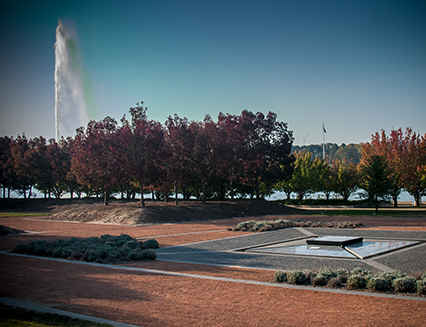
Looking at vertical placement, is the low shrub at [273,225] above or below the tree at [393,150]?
below

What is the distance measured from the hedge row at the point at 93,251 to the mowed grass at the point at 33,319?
5.33 m

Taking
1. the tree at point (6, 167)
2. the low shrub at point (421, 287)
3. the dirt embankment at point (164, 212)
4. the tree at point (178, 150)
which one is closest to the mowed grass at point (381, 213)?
the dirt embankment at point (164, 212)

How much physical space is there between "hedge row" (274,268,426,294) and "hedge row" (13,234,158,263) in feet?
18.4

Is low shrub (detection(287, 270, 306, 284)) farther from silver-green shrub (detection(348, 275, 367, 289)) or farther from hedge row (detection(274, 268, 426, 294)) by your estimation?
silver-green shrub (detection(348, 275, 367, 289))

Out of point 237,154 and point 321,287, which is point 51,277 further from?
point 237,154

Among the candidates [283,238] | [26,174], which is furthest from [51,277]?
A: [26,174]

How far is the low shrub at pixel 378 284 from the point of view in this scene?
24.6 ft

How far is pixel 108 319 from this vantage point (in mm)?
5879

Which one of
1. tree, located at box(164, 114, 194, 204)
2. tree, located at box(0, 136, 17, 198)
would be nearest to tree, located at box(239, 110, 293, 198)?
tree, located at box(164, 114, 194, 204)

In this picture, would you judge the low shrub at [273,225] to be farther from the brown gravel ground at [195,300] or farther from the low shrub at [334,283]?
the low shrub at [334,283]

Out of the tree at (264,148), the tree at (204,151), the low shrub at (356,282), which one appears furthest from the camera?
the tree at (264,148)

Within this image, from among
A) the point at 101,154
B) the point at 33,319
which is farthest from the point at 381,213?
the point at 33,319

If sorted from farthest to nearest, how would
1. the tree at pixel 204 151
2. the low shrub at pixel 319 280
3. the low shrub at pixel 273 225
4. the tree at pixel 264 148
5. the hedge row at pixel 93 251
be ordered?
the tree at pixel 264 148
the tree at pixel 204 151
the low shrub at pixel 273 225
the hedge row at pixel 93 251
the low shrub at pixel 319 280

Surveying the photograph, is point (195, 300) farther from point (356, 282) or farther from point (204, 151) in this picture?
point (204, 151)
